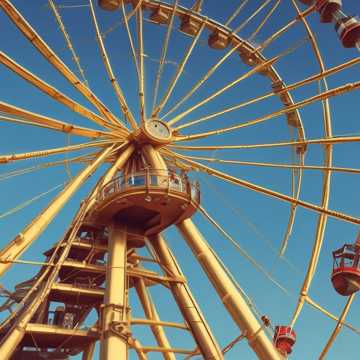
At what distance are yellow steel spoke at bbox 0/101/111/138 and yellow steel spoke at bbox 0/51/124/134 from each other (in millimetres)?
577

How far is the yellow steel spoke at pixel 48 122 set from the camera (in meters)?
16.1

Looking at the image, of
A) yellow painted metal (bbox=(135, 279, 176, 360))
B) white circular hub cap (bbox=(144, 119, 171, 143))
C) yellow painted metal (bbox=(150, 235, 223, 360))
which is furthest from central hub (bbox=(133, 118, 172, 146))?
yellow painted metal (bbox=(135, 279, 176, 360))

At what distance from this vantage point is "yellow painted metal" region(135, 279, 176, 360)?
20.2m

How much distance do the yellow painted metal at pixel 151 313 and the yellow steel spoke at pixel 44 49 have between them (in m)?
7.06

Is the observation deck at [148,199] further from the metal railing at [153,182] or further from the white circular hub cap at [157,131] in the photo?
the white circular hub cap at [157,131]

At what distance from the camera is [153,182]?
16922mm

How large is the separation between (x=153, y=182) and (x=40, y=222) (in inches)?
138

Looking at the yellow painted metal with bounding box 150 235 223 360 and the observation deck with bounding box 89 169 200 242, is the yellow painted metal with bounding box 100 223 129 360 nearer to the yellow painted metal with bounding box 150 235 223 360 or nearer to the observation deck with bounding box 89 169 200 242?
the observation deck with bounding box 89 169 200 242

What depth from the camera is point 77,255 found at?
21766mm

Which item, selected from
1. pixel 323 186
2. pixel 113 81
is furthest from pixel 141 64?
pixel 323 186

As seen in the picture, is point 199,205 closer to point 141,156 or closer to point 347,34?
point 141,156

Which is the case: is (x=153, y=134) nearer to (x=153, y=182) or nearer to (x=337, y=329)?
(x=153, y=182)

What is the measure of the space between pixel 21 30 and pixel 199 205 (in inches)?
304

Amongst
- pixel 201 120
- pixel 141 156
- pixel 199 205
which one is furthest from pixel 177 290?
pixel 201 120
